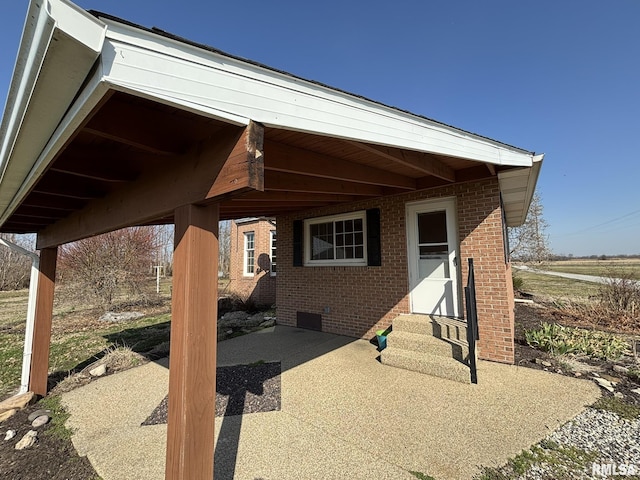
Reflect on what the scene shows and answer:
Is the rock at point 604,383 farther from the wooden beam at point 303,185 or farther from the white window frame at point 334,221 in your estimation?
the wooden beam at point 303,185

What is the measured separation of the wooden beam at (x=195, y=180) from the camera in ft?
4.49

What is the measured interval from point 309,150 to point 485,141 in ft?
7.00

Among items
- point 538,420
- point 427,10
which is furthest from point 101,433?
point 427,10

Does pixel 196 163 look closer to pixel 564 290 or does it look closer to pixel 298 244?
pixel 298 244

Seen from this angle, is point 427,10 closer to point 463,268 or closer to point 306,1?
point 306,1

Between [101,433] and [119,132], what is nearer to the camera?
[119,132]

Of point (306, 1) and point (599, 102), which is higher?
point (306, 1)

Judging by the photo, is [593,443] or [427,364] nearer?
[593,443]

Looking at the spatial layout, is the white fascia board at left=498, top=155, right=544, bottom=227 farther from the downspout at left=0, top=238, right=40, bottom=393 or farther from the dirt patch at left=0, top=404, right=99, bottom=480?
the downspout at left=0, top=238, right=40, bottom=393

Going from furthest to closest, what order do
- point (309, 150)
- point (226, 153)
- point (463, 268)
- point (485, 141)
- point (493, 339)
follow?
point (463, 268), point (493, 339), point (485, 141), point (309, 150), point (226, 153)

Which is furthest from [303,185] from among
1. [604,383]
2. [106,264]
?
[106,264]

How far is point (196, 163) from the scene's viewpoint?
1671 mm

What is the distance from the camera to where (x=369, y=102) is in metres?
2.15

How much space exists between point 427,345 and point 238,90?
401 centimetres
